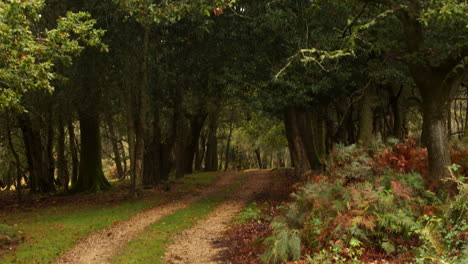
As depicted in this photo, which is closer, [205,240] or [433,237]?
[433,237]

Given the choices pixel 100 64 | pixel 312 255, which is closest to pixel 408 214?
pixel 312 255

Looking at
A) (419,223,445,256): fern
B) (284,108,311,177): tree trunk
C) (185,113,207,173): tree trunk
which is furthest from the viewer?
(185,113,207,173): tree trunk

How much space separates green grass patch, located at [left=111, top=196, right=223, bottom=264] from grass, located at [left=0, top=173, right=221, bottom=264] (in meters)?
1.86

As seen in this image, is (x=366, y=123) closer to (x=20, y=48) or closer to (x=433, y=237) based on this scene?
(x=433, y=237)

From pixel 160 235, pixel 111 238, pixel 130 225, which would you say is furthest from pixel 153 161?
pixel 160 235

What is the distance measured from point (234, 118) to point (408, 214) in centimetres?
3696

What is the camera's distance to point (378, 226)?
9.10 m

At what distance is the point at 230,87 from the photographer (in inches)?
800

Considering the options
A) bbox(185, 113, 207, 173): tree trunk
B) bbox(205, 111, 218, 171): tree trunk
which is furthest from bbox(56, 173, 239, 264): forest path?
bbox(205, 111, 218, 171): tree trunk

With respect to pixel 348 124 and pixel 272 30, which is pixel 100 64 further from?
pixel 348 124

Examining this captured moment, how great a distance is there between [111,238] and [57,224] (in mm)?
3704

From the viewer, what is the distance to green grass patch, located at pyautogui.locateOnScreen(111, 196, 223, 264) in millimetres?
11359

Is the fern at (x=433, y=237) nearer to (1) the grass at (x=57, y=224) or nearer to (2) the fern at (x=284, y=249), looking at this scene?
(2) the fern at (x=284, y=249)

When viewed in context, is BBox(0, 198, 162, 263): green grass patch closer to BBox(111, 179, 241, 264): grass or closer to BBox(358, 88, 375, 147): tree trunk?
BBox(111, 179, 241, 264): grass
